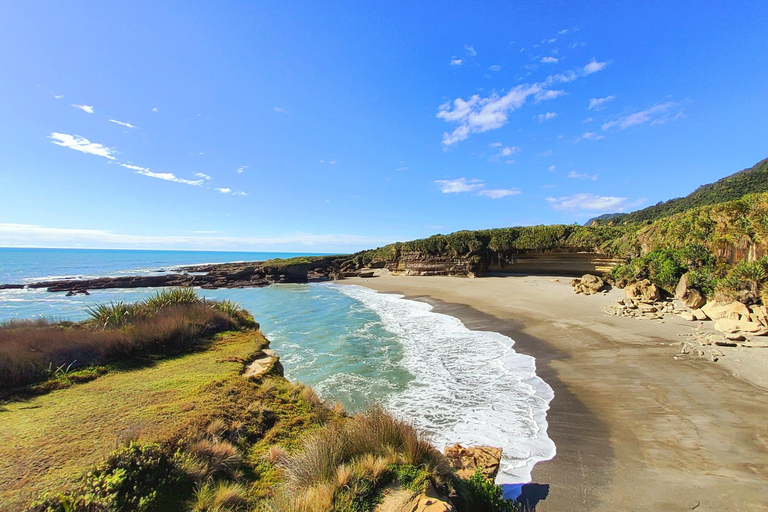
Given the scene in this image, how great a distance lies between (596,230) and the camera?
24500 mm

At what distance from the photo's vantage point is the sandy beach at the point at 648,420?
438 cm

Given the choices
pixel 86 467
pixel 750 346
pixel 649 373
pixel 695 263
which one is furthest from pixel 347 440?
pixel 695 263

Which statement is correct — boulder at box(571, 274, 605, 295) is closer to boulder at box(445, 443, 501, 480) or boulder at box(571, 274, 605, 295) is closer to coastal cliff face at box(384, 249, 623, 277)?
coastal cliff face at box(384, 249, 623, 277)

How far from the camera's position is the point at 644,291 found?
15.2 metres

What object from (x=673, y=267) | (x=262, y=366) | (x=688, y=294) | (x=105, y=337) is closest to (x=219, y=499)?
(x=262, y=366)

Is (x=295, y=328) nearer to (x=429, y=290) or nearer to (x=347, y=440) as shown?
(x=347, y=440)

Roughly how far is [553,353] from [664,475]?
19.9ft

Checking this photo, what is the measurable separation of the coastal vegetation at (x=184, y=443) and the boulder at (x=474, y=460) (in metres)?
0.46

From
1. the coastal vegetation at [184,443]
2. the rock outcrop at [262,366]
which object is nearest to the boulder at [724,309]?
the coastal vegetation at [184,443]

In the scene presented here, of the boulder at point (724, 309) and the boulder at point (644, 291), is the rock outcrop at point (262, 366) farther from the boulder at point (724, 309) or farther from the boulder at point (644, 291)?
the boulder at point (644, 291)

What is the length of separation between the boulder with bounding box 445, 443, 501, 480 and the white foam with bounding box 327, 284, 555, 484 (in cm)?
74

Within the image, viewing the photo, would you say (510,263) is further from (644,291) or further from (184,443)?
(184,443)

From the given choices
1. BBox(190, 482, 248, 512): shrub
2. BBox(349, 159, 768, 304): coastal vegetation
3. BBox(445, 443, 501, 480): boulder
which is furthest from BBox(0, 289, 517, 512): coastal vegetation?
BBox(349, 159, 768, 304): coastal vegetation

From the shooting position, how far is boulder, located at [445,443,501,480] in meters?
4.04
